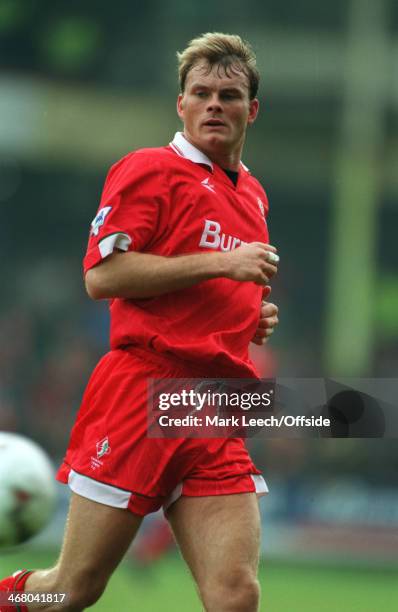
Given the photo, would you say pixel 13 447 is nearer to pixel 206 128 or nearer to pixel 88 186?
pixel 206 128

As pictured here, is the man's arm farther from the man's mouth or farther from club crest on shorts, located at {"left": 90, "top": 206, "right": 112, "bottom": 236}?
the man's mouth

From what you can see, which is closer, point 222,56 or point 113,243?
point 113,243

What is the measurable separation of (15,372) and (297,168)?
32.7ft

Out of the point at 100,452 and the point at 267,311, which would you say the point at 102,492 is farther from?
the point at 267,311

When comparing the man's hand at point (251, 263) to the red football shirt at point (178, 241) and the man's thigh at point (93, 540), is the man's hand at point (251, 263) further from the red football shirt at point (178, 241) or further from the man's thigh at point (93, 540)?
the man's thigh at point (93, 540)

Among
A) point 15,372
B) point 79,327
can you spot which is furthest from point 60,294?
point 15,372

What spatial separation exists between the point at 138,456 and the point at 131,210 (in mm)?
889

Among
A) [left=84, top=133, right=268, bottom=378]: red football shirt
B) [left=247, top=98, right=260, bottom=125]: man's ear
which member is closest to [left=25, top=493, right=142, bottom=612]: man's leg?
[left=84, top=133, right=268, bottom=378]: red football shirt

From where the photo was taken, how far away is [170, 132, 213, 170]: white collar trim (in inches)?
195

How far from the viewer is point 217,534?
4.60 metres

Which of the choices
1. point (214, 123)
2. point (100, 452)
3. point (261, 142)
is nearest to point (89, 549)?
point (100, 452)

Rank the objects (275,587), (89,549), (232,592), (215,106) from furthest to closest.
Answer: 1. (275,587)
2. (215,106)
3. (89,549)
4. (232,592)

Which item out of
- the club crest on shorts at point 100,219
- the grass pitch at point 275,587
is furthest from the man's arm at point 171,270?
the grass pitch at point 275,587

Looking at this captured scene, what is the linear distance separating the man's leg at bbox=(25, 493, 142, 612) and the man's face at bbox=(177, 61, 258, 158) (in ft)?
4.69
